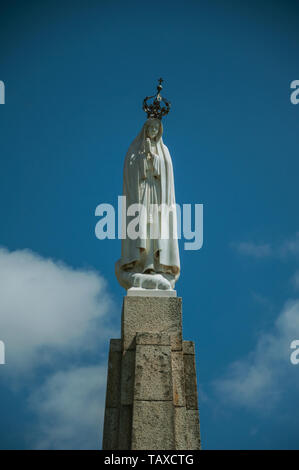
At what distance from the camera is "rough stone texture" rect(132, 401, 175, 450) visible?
8.12 meters

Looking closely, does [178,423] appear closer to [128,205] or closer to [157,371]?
[157,371]

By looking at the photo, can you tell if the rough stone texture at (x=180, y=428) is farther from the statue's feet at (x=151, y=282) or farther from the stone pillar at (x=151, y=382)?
the statue's feet at (x=151, y=282)

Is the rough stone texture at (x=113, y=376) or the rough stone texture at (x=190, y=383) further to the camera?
the rough stone texture at (x=113, y=376)

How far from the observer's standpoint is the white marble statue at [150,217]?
33.7 ft

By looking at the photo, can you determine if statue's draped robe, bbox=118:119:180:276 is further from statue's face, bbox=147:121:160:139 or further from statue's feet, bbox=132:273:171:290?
statue's feet, bbox=132:273:171:290

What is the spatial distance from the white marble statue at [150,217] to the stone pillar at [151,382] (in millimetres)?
634

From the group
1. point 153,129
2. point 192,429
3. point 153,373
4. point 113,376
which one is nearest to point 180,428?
point 192,429

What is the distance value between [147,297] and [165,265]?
0.82 metres

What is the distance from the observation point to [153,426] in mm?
8234

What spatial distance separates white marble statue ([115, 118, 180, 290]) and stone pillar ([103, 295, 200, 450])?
2.08 feet

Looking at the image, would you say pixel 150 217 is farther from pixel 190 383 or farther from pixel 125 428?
pixel 125 428

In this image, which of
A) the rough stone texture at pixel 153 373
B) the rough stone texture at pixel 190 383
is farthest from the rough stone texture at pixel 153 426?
the rough stone texture at pixel 190 383

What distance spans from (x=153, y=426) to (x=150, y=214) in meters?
3.97

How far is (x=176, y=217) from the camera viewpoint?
35.8 ft
